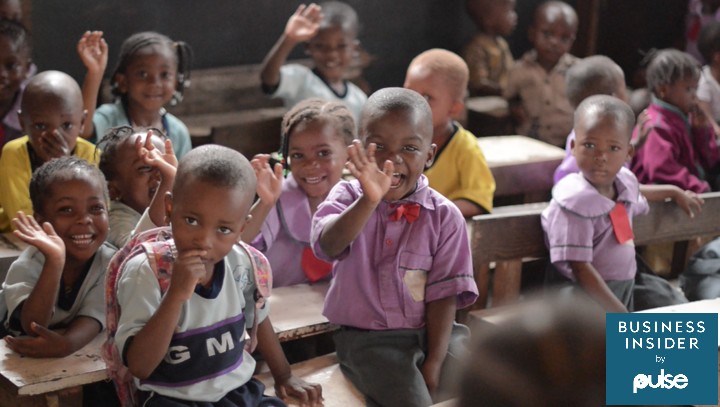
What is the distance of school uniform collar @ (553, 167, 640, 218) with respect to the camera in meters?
3.85

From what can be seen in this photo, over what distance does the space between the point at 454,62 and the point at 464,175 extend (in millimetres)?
549

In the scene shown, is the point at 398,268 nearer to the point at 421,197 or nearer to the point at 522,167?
the point at 421,197

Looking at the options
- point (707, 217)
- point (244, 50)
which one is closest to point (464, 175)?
point (707, 217)

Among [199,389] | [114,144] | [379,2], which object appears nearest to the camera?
[199,389]

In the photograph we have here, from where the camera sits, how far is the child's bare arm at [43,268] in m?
2.87

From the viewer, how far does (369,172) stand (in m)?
2.88

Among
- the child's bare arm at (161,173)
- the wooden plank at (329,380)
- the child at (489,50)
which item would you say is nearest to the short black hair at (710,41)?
the child at (489,50)

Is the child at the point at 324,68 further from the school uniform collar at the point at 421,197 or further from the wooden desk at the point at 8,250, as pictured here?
the school uniform collar at the point at 421,197

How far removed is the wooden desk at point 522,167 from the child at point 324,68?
0.83 meters

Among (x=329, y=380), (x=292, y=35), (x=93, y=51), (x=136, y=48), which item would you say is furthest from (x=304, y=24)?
(x=329, y=380)

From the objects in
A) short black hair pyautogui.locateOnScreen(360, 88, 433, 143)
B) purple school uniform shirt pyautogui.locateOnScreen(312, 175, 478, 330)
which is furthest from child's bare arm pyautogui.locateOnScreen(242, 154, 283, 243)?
short black hair pyautogui.locateOnScreen(360, 88, 433, 143)

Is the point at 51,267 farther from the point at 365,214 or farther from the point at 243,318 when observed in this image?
the point at 365,214

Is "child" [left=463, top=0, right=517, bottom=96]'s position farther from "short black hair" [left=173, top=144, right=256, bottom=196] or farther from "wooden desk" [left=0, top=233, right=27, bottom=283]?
"short black hair" [left=173, top=144, right=256, bottom=196]

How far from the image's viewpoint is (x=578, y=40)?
736 centimetres
